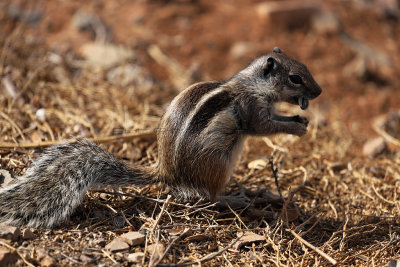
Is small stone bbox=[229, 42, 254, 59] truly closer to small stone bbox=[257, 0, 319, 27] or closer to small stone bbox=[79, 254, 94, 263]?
small stone bbox=[257, 0, 319, 27]

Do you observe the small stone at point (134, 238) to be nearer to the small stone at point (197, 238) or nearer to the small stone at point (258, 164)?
the small stone at point (197, 238)

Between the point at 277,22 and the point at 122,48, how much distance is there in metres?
3.06

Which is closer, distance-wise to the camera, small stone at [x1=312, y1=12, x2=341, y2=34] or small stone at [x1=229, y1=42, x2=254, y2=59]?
small stone at [x1=229, y1=42, x2=254, y2=59]

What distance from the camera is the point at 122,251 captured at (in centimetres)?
276

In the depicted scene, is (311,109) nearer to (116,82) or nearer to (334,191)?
(334,191)

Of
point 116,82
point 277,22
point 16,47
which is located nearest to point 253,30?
point 277,22

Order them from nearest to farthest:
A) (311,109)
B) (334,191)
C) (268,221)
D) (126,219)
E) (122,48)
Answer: (126,219) < (268,221) < (334,191) < (311,109) < (122,48)

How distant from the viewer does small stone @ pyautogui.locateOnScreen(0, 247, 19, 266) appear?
246 cm

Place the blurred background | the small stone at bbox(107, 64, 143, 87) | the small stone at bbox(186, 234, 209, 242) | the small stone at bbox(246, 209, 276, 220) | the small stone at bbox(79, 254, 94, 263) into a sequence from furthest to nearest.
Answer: the blurred background → the small stone at bbox(107, 64, 143, 87) → the small stone at bbox(246, 209, 276, 220) → the small stone at bbox(186, 234, 209, 242) → the small stone at bbox(79, 254, 94, 263)

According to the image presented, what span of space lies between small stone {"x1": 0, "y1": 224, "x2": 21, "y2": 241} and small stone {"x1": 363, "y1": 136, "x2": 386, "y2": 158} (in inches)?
147

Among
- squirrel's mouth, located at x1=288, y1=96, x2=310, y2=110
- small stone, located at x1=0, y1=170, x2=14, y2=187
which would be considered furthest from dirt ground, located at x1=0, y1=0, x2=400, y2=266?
squirrel's mouth, located at x1=288, y1=96, x2=310, y2=110

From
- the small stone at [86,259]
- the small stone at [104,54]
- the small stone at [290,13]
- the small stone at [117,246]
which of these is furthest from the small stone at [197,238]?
the small stone at [290,13]

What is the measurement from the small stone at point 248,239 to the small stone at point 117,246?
754 mm

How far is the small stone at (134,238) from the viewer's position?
2.80 m
